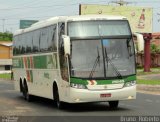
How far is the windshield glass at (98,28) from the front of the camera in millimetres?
18688

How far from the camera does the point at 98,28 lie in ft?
62.0

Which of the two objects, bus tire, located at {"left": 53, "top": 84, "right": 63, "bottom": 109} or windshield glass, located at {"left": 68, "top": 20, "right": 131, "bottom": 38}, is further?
bus tire, located at {"left": 53, "top": 84, "right": 63, "bottom": 109}

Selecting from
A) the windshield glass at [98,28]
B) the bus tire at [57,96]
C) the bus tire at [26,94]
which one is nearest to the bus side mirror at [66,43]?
the windshield glass at [98,28]

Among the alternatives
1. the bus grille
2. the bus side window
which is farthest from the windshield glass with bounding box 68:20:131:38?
the bus grille

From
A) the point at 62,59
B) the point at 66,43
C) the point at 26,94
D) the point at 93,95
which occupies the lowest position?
the point at 26,94

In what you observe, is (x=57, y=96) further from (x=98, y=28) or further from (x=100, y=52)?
(x=98, y=28)

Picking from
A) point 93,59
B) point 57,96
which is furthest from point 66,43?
point 57,96

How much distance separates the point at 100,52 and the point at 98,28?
0.90 meters

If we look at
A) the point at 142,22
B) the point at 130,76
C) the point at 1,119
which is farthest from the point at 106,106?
the point at 142,22

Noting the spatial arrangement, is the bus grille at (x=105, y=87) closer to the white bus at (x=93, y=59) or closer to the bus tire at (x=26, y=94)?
the white bus at (x=93, y=59)

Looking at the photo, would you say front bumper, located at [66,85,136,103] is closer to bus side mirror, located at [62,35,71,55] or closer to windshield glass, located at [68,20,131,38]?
bus side mirror, located at [62,35,71,55]

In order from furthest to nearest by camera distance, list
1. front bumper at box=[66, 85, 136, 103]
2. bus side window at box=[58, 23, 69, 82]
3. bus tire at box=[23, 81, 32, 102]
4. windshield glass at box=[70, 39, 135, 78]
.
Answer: bus tire at box=[23, 81, 32, 102] < bus side window at box=[58, 23, 69, 82] < windshield glass at box=[70, 39, 135, 78] < front bumper at box=[66, 85, 136, 103]

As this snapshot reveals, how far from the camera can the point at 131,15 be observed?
63.1 metres

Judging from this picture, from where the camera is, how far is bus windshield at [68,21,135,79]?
18312 mm
